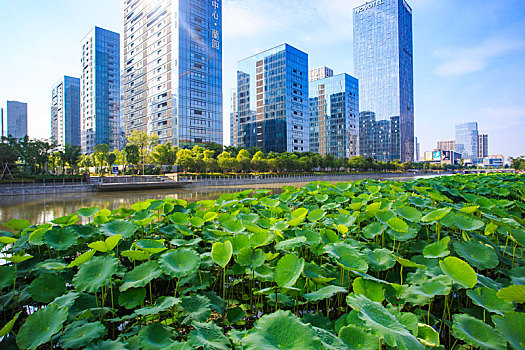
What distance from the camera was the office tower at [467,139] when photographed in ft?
623

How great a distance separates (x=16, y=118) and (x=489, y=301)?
13278cm

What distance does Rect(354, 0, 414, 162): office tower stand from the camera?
108750mm

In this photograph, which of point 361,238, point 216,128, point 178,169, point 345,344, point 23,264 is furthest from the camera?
point 216,128

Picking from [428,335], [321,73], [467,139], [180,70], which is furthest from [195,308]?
[467,139]

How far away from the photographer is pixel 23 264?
1.78 metres

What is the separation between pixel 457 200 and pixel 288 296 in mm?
4554

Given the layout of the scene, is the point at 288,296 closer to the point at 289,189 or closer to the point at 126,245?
the point at 126,245

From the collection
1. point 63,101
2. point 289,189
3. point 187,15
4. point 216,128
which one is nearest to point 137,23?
point 187,15

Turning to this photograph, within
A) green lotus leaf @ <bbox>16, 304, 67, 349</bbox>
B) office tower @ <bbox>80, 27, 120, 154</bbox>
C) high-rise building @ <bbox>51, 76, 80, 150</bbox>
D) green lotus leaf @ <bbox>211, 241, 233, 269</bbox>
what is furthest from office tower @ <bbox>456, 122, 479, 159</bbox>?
green lotus leaf @ <bbox>16, 304, 67, 349</bbox>

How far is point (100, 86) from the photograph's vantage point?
83.8m

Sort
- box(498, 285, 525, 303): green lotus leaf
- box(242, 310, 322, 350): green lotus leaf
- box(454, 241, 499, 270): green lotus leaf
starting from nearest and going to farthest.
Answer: box(242, 310, 322, 350): green lotus leaf
box(498, 285, 525, 303): green lotus leaf
box(454, 241, 499, 270): green lotus leaf

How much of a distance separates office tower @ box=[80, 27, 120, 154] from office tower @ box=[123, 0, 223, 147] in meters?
26.0

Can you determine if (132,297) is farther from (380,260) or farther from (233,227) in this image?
(380,260)

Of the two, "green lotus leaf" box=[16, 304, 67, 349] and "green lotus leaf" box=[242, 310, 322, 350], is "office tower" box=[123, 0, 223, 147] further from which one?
"green lotus leaf" box=[242, 310, 322, 350]
